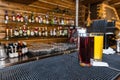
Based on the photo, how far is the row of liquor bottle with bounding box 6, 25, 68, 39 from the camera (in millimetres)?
2518

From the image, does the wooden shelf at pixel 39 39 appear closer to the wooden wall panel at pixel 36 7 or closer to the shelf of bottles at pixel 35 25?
the shelf of bottles at pixel 35 25

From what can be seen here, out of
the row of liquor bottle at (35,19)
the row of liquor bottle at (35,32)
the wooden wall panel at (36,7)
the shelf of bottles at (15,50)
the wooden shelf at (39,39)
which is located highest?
the wooden wall panel at (36,7)

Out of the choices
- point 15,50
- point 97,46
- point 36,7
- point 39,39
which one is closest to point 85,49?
point 97,46

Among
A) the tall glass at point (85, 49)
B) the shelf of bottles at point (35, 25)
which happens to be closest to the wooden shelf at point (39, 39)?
the shelf of bottles at point (35, 25)

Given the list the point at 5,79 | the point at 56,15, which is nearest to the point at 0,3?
the point at 56,15

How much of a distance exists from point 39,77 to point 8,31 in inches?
83.7

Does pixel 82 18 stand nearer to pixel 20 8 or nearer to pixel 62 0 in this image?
pixel 62 0

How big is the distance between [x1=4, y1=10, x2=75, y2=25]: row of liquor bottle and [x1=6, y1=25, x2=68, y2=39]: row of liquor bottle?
0.17 m

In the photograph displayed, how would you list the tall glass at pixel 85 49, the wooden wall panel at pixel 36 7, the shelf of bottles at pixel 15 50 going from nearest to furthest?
the tall glass at pixel 85 49, the shelf of bottles at pixel 15 50, the wooden wall panel at pixel 36 7

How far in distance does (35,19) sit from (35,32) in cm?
32

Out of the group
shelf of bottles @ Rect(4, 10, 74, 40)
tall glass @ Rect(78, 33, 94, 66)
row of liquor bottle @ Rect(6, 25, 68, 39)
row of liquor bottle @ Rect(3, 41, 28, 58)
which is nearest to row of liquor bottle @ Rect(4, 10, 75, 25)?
shelf of bottles @ Rect(4, 10, 74, 40)

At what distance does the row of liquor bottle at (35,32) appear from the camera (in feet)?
8.26

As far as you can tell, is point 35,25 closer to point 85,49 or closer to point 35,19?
point 35,19

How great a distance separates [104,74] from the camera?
0.71m
